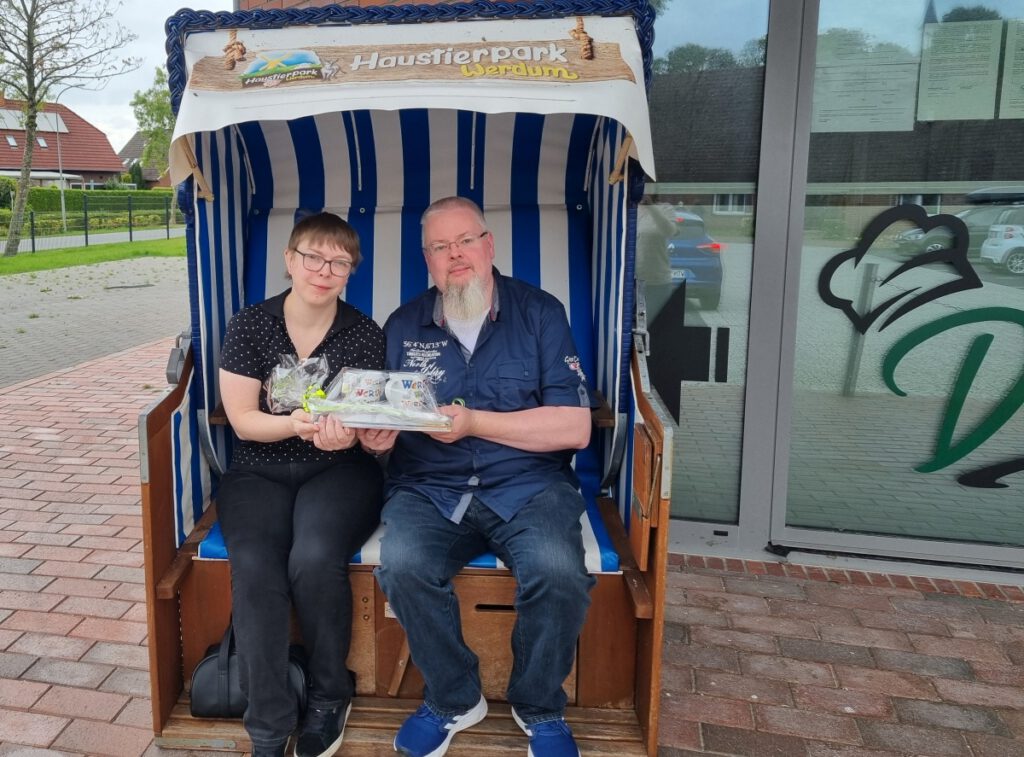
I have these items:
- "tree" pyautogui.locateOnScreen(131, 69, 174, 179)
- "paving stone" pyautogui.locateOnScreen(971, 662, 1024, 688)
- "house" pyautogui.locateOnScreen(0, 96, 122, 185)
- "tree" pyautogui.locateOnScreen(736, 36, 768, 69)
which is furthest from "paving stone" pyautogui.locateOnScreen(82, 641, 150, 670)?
"house" pyautogui.locateOnScreen(0, 96, 122, 185)

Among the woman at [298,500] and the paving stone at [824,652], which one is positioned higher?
the woman at [298,500]

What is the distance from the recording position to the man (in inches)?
→ 89.1

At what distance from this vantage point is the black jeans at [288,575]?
7.30 feet

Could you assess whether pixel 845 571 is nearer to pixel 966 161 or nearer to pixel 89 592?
pixel 966 161

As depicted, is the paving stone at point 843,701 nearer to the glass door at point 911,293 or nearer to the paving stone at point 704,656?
the paving stone at point 704,656

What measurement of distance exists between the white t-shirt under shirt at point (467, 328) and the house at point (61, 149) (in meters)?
47.0

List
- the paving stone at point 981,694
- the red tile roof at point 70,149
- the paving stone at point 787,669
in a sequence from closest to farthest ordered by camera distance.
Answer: the paving stone at point 981,694 < the paving stone at point 787,669 < the red tile roof at point 70,149

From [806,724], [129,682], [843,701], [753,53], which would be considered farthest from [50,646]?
[753,53]

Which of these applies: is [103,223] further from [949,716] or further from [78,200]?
[949,716]

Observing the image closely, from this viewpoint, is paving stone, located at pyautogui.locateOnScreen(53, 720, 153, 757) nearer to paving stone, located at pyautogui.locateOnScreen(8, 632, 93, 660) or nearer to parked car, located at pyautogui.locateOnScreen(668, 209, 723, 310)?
paving stone, located at pyautogui.locateOnScreen(8, 632, 93, 660)

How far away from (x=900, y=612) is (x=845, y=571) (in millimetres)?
374

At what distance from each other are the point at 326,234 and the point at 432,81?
61 centimetres

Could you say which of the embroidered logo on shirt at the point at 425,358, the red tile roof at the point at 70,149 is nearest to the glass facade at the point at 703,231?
the embroidered logo on shirt at the point at 425,358

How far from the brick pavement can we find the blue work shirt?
876 mm
